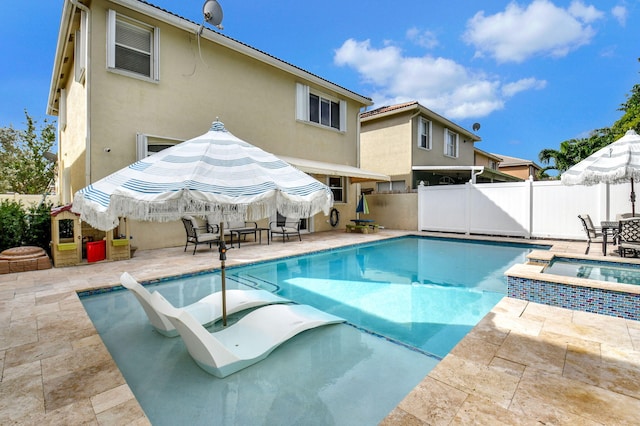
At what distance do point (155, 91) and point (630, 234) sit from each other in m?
16.4

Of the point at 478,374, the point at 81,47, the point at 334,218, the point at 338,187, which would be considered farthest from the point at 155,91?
the point at 478,374

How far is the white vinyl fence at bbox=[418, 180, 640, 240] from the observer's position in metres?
13.7

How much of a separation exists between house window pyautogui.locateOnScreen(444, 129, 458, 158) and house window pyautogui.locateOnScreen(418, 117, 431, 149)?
2979 millimetres

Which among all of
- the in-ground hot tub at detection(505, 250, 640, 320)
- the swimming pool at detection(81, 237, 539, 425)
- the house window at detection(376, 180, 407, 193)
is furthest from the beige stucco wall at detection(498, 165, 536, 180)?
the in-ground hot tub at detection(505, 250, 640, 320)

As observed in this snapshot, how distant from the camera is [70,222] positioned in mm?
9586

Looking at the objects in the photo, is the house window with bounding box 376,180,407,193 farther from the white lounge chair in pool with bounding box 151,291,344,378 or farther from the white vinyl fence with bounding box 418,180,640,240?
the white lounge chair in pool with bounding box 151,291,344,378


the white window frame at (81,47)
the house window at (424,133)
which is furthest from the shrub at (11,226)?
the house window at (424,133)

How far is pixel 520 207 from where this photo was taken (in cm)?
1561

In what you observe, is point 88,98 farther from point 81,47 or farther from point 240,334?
point 240,334

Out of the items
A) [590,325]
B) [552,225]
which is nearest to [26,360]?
[590,325]

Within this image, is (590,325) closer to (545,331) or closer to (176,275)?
(545,331)

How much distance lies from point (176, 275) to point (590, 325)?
28.7 feet

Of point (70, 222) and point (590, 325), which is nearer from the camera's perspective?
point (590, 325)

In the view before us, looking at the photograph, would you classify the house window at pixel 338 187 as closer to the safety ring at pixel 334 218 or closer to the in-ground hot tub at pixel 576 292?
the safety ring at pixel 334 218
